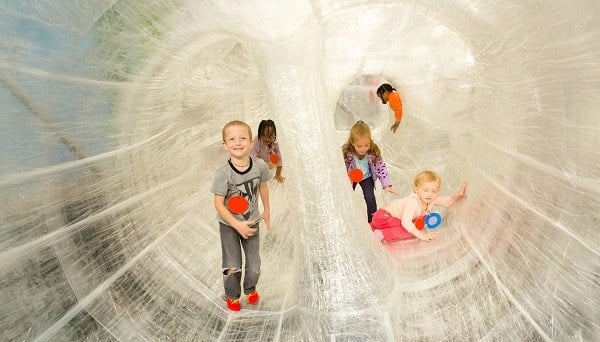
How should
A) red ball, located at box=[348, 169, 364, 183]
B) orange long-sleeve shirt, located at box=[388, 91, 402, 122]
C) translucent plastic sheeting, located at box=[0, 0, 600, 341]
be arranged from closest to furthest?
translucent plastic sheeting, located at box=[0, 0, 600, 341], red ball, located at box=[348, 169, 364, 183], orange long-sleeve shirt, located at box=[388, 91, 402, 122]

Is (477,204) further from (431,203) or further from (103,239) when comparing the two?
(103,239)

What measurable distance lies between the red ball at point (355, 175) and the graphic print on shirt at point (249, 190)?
524 mm

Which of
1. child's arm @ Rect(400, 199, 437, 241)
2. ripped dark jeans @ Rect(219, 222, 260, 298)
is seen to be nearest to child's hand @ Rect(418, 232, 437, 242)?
child's arm @ Rect(400, 199, 437, 241)

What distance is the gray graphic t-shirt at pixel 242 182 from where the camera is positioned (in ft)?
4.65

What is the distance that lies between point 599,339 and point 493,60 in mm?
655

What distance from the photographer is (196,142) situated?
1.93 meters

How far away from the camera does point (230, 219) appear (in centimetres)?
142

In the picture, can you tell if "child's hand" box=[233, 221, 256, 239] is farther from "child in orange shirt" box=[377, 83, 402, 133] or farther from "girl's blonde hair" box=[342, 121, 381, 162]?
"child in orange shirt" box=[377, 83, 402, 133]

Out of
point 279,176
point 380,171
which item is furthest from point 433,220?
point 279,176

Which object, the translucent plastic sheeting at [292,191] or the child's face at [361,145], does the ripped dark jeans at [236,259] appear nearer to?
the translucent plastic sheeting at [292,191]

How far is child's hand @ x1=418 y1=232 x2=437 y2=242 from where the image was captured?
1.69 metres

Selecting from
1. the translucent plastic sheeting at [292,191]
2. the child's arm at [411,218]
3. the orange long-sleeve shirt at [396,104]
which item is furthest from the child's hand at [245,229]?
the orange long-sleeve shirt at [396,104]

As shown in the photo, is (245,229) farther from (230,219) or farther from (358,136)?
(358,136)

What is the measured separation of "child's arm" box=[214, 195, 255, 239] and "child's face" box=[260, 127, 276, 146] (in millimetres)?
528
